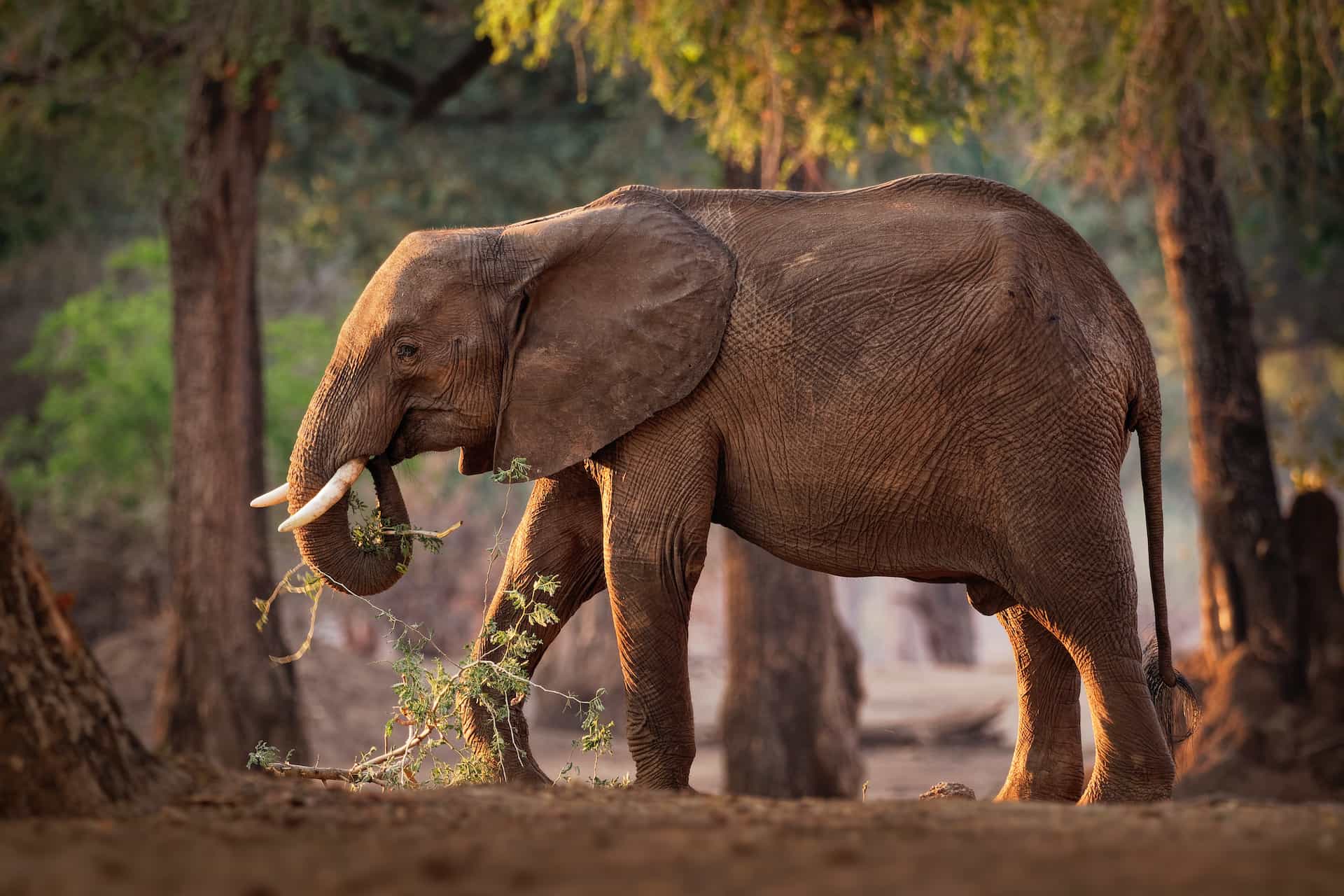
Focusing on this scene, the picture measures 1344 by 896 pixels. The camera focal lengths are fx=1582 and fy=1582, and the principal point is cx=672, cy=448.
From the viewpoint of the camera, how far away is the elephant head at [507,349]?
6.06 metres

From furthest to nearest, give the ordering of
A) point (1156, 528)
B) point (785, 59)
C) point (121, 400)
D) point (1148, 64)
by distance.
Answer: point (121, 400) < point (1148, 64) < point (785, 59) < point (1156, 528)

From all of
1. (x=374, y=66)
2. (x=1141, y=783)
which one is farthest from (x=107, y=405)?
(x=1141, y=783)

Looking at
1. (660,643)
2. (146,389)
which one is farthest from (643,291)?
(146,389)

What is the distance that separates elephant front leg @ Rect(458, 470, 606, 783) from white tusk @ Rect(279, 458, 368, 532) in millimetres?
773

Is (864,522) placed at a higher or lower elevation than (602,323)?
lower

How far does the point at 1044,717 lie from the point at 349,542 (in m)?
2.89

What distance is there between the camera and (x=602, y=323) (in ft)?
20.3

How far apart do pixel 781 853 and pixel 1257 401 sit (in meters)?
10.9

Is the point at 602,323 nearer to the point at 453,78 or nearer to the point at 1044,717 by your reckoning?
the point at 1044,717

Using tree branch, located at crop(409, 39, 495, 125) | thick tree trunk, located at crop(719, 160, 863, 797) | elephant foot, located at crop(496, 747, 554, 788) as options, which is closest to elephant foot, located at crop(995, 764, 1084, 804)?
elephant foot, located at crop(496, 747, 554, 788)

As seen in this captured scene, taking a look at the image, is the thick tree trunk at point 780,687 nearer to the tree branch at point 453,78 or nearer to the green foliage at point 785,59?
the green foliage at point 785,59

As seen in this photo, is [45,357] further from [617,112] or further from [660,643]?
[660,643]

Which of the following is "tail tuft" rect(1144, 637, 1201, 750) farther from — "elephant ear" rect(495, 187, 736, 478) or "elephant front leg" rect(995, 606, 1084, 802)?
"elephant ear" rect(495, 187, 736, 478)

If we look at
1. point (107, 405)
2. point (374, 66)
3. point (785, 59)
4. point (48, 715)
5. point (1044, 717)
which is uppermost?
point (374, 66)
